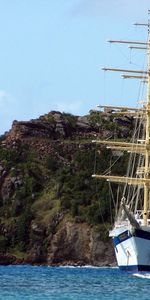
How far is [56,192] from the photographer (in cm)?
15488

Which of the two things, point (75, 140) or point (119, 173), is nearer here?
point (119, 173)

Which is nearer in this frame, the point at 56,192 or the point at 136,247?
the point at 136,247

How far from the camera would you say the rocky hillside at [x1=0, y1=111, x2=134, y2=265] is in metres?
143

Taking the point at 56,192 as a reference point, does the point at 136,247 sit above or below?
below

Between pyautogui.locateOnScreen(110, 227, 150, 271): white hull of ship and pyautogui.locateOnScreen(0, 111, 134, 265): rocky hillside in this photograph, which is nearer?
pyautogui.locateOnScreen(110, 227, 150, 271): white hull of ship

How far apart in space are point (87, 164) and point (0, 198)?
14883 mm

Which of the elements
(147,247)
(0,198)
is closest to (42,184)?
(0,198)

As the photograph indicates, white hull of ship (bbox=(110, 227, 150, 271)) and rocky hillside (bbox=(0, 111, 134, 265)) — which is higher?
rocky hillside (bbox=(0, 111, 134, 265))

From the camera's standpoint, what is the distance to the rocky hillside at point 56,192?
143 m

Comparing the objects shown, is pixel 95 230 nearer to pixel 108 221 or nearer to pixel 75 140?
pixel 108 221

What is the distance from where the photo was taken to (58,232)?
14438 cm

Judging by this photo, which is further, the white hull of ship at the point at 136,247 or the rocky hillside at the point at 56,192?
the rocky hillside at the point at 56,192

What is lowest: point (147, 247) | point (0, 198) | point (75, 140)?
point (147, 247)

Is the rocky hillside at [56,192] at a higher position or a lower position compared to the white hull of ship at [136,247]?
higher
